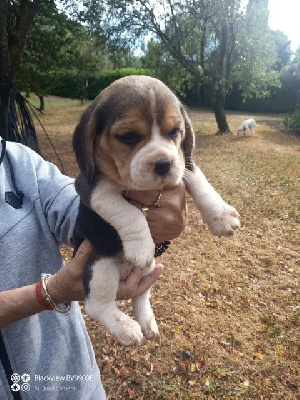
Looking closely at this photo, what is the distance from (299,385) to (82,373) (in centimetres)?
295

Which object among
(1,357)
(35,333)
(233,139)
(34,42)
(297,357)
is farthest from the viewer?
(233,139)

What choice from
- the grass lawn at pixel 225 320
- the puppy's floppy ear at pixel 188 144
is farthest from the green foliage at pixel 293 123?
the puppy's floppy ear at pixel 188 144

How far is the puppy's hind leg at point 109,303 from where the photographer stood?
2.11 metres

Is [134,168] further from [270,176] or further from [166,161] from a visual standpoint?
[270,176]

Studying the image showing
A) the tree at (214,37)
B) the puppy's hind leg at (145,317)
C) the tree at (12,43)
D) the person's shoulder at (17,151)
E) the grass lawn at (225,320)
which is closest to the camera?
the person's shoulder at (17,151)

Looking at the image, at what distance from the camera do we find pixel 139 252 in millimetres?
1951

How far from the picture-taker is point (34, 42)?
14.8 m

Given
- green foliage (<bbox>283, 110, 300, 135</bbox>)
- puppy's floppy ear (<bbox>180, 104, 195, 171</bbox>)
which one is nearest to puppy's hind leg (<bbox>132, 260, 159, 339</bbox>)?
puppy's floppy ear (<bbox>180, 104, 195, 171</bbox>)

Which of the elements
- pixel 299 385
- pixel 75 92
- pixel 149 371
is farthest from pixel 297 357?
pixel 75 92

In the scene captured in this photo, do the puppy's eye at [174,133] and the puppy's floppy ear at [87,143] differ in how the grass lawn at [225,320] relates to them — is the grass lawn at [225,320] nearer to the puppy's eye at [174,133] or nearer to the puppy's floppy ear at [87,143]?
the puppy's eye at [174,133]

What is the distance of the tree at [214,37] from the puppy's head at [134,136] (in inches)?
699

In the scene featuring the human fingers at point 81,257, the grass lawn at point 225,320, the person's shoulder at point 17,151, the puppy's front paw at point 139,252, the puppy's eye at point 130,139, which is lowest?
the grass lawn at point 225,320

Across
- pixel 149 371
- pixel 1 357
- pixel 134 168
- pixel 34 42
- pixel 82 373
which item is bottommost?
pixel 149 371

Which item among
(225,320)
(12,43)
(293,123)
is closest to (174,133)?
(225,320)
